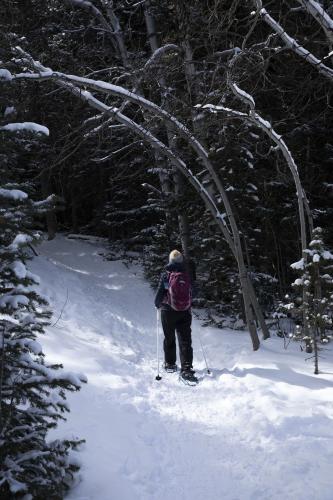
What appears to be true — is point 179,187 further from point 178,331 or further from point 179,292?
point 178,331

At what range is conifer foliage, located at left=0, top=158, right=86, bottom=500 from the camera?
3.40 meters

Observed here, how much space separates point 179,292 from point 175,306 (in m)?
0.25

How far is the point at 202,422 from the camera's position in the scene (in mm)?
5773

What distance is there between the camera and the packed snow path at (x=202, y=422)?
4.18m

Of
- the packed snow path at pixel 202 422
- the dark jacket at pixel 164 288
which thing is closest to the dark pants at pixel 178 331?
the dark jacket at pixel 164 288

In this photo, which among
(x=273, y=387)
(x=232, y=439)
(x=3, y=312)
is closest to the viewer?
(x=3, y=312)

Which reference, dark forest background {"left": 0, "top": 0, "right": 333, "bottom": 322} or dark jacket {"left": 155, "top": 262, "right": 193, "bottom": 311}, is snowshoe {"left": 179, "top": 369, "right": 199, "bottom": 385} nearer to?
dark jacket {"left": 155, "top": 262, "right": 193, "bottom": 311}

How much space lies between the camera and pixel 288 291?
13688 mm

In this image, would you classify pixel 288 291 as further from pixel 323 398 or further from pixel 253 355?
pixel 323 398

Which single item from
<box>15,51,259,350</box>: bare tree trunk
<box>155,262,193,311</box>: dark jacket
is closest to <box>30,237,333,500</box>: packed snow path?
<box>155,262,193,311</box>: dark jacket

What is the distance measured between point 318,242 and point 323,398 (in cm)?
243

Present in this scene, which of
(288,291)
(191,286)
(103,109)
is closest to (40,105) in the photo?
(103,109)

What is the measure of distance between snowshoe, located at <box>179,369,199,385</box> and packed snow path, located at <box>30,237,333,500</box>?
148 millimetres

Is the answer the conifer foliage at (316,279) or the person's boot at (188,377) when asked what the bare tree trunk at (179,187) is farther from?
the person's boot at (188,377)
